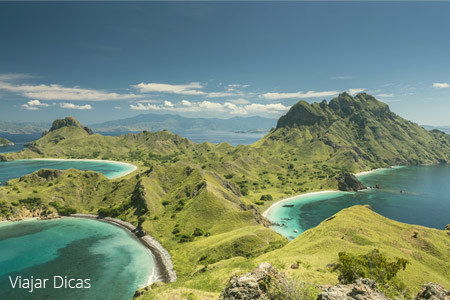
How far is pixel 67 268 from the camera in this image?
95.1 meters

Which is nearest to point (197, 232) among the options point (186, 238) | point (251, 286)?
point (186, 238)

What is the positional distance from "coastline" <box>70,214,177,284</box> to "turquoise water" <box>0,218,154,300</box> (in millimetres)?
2613

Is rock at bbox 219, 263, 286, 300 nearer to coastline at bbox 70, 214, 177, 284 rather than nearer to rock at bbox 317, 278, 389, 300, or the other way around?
rock at bbox 317, 278, 389, 300

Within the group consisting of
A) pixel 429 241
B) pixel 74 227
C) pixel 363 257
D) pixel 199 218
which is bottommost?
pixel 74 227

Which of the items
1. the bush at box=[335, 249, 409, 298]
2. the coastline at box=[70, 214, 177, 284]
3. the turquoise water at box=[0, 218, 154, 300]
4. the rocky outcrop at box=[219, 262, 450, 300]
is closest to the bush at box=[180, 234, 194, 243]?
the coastline at box=[70, 214, 177, 284]

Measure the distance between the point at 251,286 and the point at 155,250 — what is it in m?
92.3

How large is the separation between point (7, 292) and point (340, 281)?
10972cm

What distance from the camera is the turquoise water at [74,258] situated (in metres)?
80.7

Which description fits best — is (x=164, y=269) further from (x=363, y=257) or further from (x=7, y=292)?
(x=363, y=257)

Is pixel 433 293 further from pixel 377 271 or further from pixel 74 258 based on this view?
pixel 74 258

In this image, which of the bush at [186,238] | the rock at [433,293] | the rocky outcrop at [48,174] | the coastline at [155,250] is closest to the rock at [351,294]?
the rock at [433,293]

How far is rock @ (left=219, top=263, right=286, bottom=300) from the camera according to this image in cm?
3192

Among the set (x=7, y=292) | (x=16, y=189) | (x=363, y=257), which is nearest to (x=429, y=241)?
(x=363, y=257)

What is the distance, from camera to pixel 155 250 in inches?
4360
